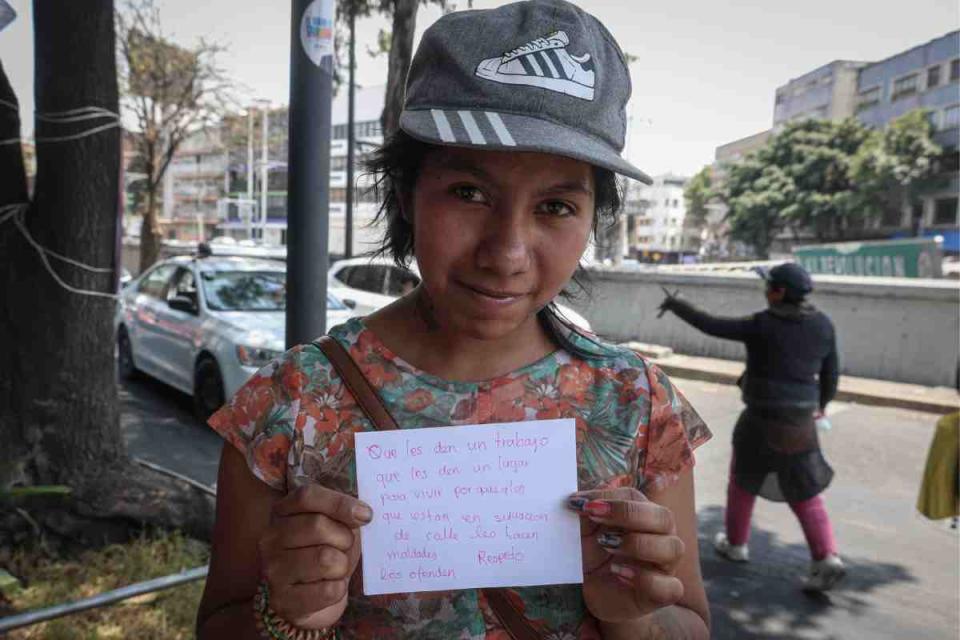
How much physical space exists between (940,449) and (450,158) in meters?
3.28

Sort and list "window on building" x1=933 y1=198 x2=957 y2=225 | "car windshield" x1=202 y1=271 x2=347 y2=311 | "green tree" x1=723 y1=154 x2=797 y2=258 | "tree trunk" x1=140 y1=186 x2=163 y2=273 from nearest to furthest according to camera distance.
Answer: "car windshield" x1=202 y1=271 x2=347 y2=311 < "tree trunk" x1=140 y1=186 x2=163 y2=273 < "window on building" x1=933 y1=198 x2=957 y2=225 < "green tree" x1=723 y1=154 x2=797 y2=258

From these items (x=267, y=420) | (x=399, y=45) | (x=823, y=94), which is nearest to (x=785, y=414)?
(x=267, y=420)

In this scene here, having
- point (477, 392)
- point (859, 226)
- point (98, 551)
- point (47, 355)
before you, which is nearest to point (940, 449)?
point (477, 392)

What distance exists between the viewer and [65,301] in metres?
3.50

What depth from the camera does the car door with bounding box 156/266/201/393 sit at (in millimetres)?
7062

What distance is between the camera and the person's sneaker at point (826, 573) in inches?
157

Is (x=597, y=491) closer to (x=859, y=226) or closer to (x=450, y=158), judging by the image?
(x=450, y=158)

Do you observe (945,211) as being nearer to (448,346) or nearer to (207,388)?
(207,388)

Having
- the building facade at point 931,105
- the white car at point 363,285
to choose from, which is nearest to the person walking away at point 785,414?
the white car at point 363,285

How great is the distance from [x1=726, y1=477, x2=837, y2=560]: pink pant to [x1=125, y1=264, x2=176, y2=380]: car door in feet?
20.0

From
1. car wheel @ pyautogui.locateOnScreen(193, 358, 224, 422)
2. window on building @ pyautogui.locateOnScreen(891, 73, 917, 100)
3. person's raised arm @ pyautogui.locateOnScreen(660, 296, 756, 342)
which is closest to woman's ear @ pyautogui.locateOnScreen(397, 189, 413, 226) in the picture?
person's raised arm @ pyautogui.locateOnScreen(660, 296, 756, 342)

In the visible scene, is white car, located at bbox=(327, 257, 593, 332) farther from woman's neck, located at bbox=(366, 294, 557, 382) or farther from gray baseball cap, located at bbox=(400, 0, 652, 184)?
gray baseball cap, located at bbox=(400, 0, 652, 184)

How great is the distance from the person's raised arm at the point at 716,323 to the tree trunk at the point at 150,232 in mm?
12935

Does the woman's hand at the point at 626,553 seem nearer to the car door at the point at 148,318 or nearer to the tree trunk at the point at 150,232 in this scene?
the car door at the point at 148,318
